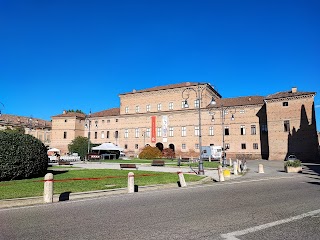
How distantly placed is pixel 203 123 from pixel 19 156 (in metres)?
47.6

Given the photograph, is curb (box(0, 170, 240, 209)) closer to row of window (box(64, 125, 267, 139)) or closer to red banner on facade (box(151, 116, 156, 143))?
row of window (box(64, 125, 267, 139))

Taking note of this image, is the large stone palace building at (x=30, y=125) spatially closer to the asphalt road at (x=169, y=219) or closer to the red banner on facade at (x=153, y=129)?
the red banner on facade at (x=153, y=129)

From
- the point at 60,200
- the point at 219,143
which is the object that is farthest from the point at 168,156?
the point at 60,200

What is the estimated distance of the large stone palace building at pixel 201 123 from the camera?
157 feet

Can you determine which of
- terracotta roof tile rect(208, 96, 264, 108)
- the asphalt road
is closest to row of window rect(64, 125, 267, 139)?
terracotta roof tile rect(208, 96, 264, 108)

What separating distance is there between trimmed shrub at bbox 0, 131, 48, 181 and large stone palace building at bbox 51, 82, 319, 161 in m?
28.7

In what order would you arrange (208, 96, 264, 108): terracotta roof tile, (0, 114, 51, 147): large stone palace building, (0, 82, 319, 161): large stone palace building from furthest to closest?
1. (0, 114, 51, 147): large stone palace building
2. (208, 96, 264, 108): terracotta roof tile
3. (0, 82, 319, 161): large stone palace building

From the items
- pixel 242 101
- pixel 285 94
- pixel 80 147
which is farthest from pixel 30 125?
pixel 285 94

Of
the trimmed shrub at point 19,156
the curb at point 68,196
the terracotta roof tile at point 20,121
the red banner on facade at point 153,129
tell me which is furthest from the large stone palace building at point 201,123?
the trimmed shrub at point 19,156

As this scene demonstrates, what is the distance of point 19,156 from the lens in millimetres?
15594

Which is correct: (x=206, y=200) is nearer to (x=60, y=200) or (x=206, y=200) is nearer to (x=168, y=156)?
(x=60, y=200)

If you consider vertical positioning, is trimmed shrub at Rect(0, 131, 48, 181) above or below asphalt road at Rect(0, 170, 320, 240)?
above

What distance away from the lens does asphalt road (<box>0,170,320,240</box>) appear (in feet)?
18.1

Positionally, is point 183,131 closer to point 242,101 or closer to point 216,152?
point 216,152
